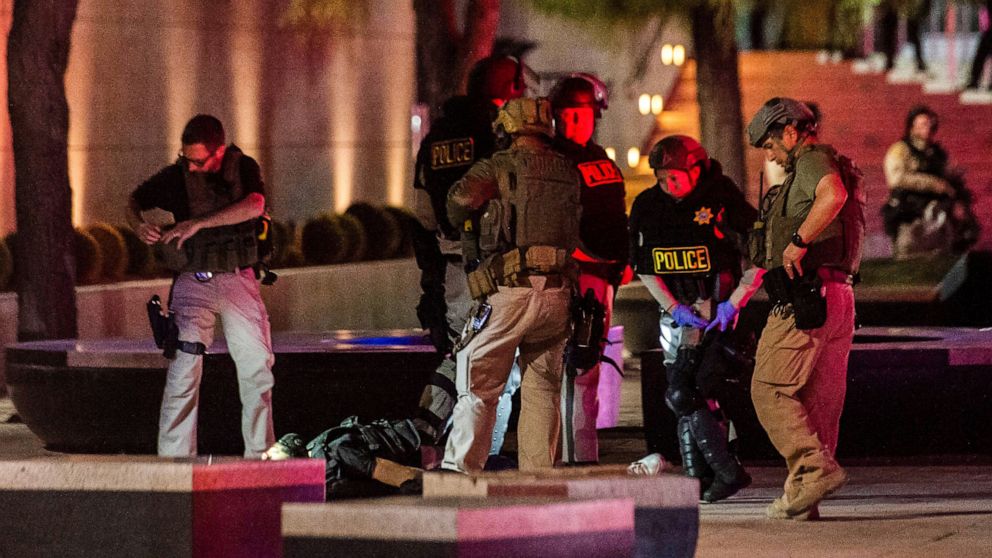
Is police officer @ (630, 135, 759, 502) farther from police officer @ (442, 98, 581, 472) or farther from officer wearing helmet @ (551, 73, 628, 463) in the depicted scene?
police officer @ (442, 98, 581, 472)

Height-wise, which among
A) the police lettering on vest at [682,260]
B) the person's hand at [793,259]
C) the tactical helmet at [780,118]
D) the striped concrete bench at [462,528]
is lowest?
the striped concrete bench at [462,528]

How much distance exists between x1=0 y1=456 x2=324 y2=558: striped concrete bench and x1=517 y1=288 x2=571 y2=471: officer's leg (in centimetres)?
184

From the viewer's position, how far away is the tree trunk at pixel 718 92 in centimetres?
1983

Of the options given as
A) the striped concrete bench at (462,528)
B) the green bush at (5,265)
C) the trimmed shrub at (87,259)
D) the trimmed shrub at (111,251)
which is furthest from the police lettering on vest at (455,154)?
the trimmed shrub at (111,251)

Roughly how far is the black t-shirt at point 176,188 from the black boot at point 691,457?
247cm

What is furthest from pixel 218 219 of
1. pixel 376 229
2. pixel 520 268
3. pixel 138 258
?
pixel 376 229

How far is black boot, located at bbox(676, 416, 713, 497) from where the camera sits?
9.66 m

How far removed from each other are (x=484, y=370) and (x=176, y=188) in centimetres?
Answer: 247

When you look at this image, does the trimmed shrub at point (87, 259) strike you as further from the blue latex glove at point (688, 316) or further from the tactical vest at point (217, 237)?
the blue latex glove at point (688, 316)

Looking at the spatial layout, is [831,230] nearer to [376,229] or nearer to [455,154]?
[455,154]

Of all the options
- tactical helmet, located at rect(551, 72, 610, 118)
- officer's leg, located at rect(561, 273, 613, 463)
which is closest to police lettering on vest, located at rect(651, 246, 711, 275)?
officer's leg, located at rect(561, 273, 613, 463)

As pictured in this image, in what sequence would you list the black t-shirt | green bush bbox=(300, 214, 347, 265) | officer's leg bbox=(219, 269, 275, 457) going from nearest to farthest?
officer's leg bbox=(219, 269, 275, 457) < the black t-shirt < green bush bbox=(300, 214, 347, 265)

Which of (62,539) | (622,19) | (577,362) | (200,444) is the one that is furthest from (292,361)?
(622,19)

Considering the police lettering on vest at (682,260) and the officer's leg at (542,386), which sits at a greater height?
the police lettering on vest at (682,260)
